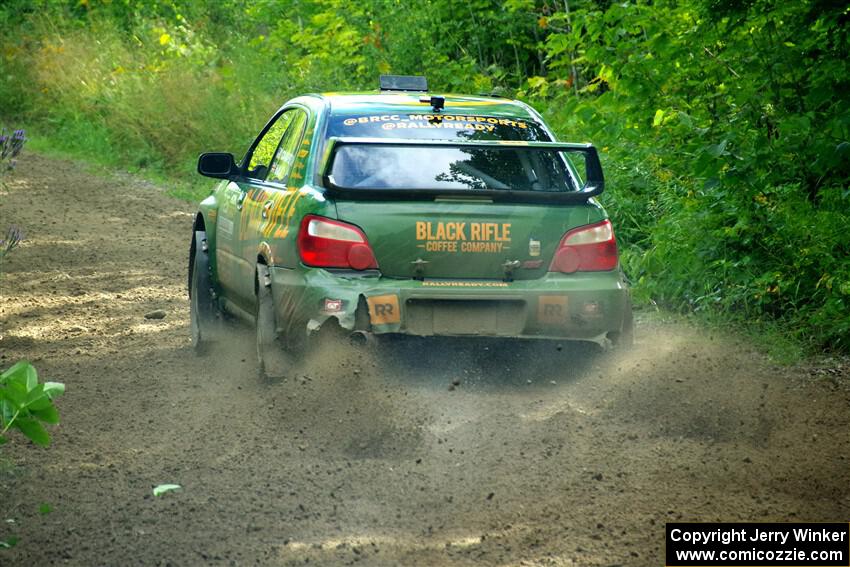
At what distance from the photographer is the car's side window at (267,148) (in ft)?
27.5

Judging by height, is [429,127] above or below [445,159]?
above

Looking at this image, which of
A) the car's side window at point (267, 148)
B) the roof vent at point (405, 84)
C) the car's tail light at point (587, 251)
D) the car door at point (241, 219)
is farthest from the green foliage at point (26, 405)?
the roof vent at point (405, 84)

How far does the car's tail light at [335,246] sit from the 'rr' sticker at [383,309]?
0.19 metres

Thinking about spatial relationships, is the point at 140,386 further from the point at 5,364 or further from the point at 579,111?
the point at 579,111

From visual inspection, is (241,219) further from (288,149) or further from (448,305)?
(448,305)

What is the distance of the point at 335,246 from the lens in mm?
6715

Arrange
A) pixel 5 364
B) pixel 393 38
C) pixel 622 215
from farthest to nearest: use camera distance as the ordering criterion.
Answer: pixel 393 38 → pixel 622 215 → pixel 5 364

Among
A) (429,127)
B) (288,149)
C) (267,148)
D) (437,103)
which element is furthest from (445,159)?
(267,148)

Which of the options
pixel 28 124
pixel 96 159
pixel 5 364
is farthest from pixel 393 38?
pixel 5 364

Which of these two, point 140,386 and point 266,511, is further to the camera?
point 140,386

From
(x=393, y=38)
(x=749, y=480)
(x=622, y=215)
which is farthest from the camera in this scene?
(x=393, y=38)

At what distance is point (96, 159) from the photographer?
2061 cm

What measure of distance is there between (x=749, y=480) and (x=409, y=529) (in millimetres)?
1528

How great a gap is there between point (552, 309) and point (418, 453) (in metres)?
1.22
